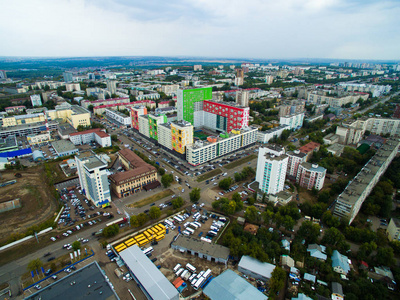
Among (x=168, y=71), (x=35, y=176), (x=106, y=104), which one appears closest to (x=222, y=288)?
(x=35, y=176)

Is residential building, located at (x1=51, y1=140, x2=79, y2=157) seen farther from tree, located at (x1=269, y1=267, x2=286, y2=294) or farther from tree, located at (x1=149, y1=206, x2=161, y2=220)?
tree, located at (x1=269, y1=267, x2=286, y2=294)

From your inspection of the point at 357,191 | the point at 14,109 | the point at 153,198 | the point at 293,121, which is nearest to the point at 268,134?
the point at 293,121

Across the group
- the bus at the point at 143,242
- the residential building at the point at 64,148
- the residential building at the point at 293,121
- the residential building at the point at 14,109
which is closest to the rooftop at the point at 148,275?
the bus at the point at 143,242

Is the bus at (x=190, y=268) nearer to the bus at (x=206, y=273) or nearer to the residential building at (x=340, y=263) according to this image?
the bus at (x=206, y=273)

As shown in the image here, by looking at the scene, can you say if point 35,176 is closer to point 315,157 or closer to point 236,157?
point 236,157

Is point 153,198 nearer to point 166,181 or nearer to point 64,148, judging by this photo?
point 166,181

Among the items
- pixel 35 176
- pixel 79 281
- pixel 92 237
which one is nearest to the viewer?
pixel 79 281
